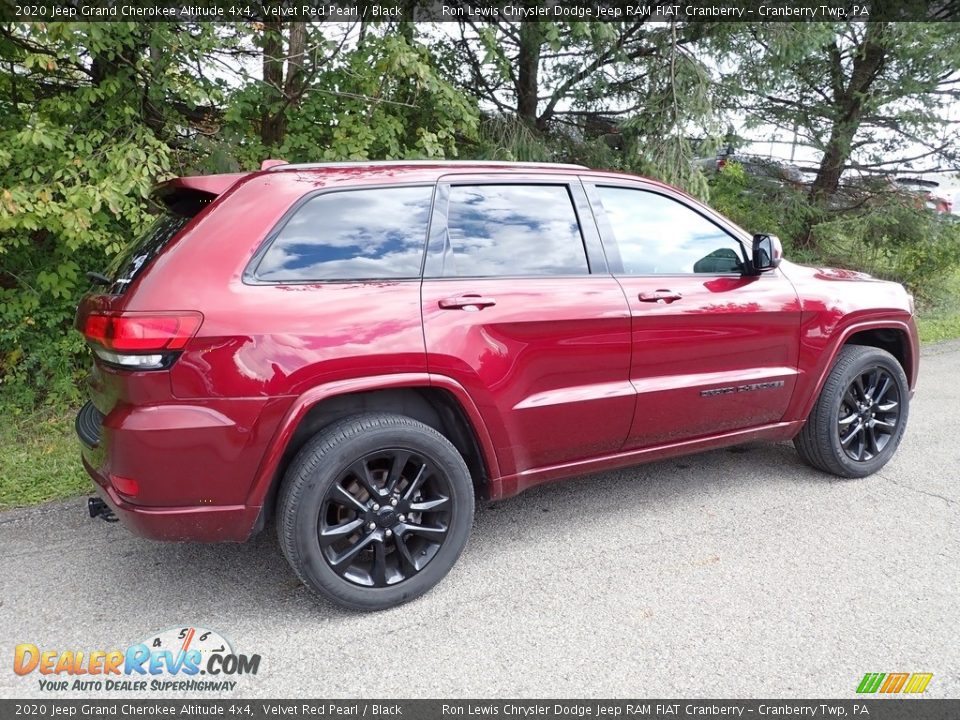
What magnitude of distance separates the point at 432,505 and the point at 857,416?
2.71m

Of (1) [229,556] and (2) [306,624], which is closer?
(2) [306,624]

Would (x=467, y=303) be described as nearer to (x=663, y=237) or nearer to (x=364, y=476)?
(x=364, y=476)

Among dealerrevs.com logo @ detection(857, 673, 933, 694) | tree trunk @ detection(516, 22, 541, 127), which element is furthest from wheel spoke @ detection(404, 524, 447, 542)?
tree trunk @ detection(516, 22, 541, 127)

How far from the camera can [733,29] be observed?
22.6 feet

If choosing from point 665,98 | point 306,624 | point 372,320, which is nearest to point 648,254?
point 372,320

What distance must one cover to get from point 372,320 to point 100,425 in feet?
3.52

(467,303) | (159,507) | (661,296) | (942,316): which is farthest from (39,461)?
(942,316)

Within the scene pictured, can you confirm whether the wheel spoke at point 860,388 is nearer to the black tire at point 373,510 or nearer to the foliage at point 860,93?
the black tire at point 373,510

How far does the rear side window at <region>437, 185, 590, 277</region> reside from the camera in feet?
9.99

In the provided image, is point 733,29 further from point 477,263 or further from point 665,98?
point 477,263

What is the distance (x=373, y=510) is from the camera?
278 centimetres

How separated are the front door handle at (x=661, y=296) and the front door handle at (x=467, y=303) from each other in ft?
2.63

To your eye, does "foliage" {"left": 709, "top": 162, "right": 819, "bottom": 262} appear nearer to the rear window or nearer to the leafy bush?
the leafy bush

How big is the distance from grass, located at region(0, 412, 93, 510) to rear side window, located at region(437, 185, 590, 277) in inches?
101
